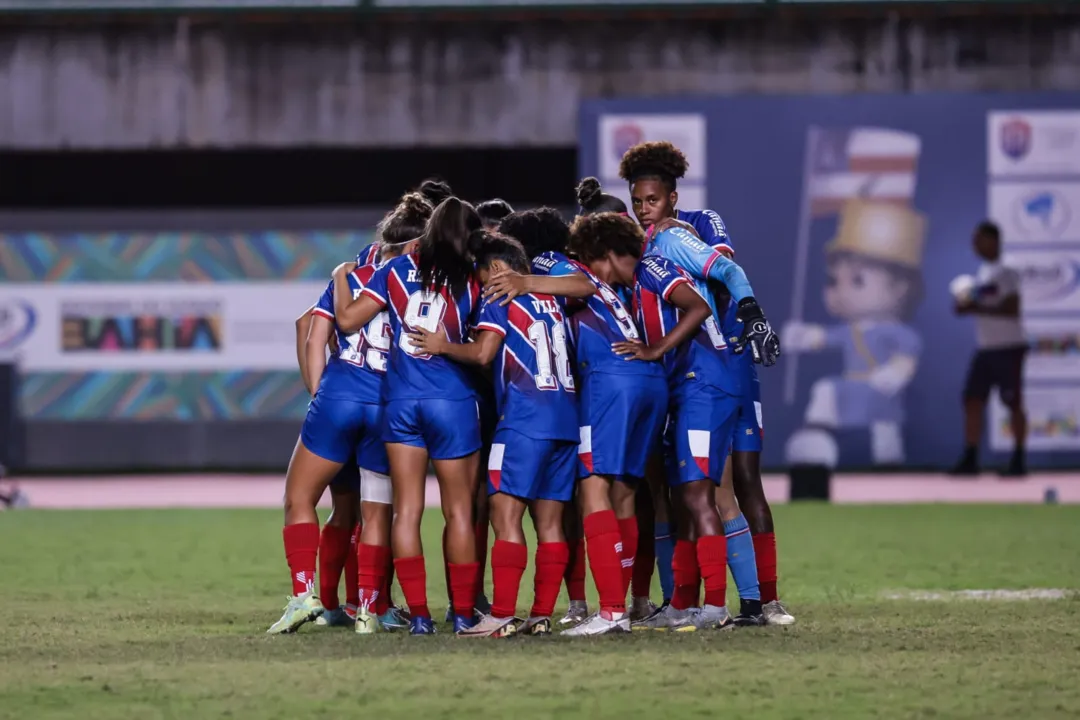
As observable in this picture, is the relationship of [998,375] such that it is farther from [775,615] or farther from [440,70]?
[775,615]

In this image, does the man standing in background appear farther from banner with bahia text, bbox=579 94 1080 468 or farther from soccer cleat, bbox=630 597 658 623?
soccer cleat, bbox=630 597 658 623

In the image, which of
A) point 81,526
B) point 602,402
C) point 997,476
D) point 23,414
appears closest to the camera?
point 602,402

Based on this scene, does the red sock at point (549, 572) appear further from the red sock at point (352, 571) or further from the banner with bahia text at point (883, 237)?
the banner with bahia text at point (883, 237)

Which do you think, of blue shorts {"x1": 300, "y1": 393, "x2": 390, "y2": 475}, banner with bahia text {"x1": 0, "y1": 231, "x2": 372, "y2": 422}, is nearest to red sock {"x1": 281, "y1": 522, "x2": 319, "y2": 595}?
blue shorts {"x1": 300, "y1": 393, "x2": 390, "y2": 475}

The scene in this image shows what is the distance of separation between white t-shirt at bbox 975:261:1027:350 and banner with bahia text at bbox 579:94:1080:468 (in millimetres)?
752

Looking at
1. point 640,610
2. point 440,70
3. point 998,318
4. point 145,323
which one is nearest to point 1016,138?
point 998,318

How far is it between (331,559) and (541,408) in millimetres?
1348

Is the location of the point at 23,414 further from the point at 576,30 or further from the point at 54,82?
the point at 576,30

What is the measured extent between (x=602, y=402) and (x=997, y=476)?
39.7 ft

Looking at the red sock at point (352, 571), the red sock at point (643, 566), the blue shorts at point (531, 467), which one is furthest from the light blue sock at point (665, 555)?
the red sock at point (352, 571)

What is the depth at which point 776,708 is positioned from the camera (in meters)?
5.67

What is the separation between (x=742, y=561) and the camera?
7.72 m

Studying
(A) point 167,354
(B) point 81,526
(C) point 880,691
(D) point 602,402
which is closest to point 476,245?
(D) point 602,402

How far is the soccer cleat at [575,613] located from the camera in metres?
8.05
